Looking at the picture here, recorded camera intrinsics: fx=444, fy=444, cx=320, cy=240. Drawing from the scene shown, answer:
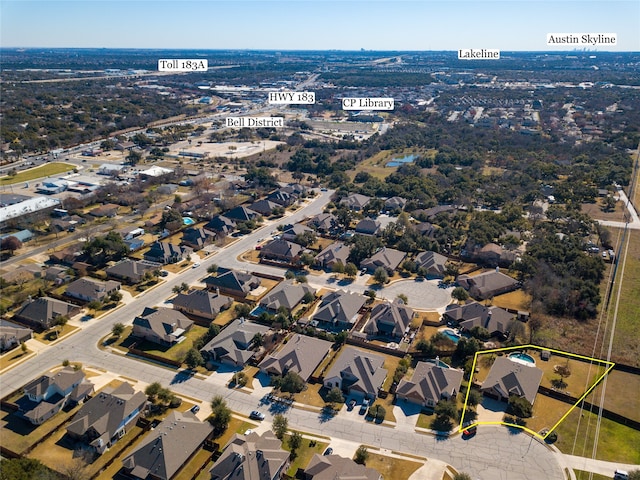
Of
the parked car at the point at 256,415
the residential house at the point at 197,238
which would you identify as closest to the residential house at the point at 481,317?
the parked car at the point at 256,415

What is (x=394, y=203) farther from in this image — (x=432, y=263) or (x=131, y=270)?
(x=131, y=270)

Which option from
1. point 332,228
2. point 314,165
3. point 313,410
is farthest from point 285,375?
point 314,165

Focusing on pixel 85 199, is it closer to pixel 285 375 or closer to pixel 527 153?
pixel 285 375

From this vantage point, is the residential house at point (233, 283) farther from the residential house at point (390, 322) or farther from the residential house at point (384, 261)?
the residential house at point (390, 322)

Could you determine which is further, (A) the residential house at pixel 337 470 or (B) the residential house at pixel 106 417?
(B) the residential house at pixel 106 417

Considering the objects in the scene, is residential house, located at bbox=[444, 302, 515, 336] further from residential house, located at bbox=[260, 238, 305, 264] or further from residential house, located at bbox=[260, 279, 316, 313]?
residential house, located at bbox=[260, 238, 305, 264]

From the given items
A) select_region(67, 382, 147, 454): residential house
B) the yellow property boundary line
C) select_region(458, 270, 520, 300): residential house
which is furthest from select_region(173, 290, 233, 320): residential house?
select_region(458, 270, 520, 300): residential house

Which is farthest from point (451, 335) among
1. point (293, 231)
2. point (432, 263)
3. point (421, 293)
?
point (293, 231)
